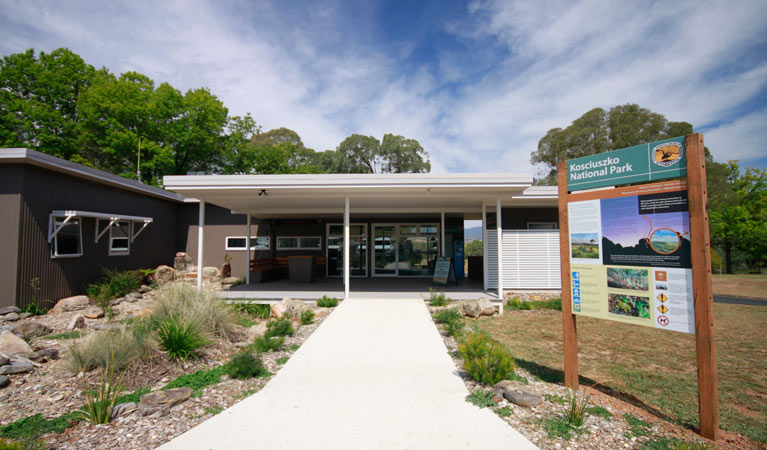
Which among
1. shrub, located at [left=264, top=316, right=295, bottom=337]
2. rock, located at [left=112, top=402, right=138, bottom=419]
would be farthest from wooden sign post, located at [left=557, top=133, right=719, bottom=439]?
rock, located at [left=112, top=402, right=138, bottom=419]

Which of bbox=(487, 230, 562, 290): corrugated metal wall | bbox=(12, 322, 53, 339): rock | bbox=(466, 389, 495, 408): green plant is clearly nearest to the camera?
bbox=(466, 389, 495, 408): green plant

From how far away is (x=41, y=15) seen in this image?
53.8 ft

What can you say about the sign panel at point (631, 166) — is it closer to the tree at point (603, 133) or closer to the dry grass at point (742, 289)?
the dry grass at point (742, 289)

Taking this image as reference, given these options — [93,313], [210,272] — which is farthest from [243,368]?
[210,272]

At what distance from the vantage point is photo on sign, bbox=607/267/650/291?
3389 mm

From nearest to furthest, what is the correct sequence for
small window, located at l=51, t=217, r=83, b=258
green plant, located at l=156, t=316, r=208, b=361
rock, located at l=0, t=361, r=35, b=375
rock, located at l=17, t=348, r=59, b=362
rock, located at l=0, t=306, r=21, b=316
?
rock, located at l=0, t=361, r=35, b=375 → green plant, located at l=156, t=316, r=208, b=361 → rock, located at l=17, t=348, r=59, b=362 → rock, located at l=0, t=306, r=21, b=316 → small window, located at l=51, t=217, r=83, b=258

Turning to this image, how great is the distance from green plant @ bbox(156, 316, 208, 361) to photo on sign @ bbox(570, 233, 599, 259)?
526 centimetres

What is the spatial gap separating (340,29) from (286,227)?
8.20 m

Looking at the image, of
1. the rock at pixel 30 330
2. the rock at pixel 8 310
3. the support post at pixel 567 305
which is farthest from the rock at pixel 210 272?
the support post at pixel 567 305

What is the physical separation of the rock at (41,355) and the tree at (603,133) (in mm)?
33047

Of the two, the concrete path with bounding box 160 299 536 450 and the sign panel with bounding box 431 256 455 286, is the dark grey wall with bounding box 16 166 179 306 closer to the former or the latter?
the concrete path with bounding box 160 299 536 450

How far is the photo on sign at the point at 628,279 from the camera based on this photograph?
3.39 meters

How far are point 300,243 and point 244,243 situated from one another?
2321 millimetres

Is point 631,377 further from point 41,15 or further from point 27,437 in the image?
point 41,15
